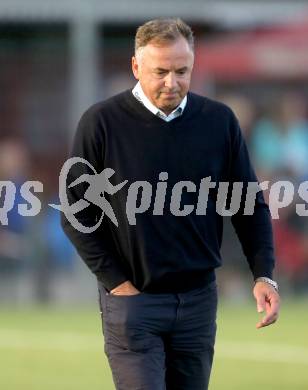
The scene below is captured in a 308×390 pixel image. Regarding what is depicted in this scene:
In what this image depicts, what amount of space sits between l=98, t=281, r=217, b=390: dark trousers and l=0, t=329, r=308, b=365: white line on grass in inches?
213

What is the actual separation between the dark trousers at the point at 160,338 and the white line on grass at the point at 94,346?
5.41 metres

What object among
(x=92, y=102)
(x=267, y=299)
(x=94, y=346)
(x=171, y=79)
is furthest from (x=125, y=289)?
(x=92, y=102)

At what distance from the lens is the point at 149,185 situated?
6562mm

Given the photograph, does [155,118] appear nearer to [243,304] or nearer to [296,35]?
[243,304]

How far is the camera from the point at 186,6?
21.0m

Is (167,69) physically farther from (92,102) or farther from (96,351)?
(92,102)

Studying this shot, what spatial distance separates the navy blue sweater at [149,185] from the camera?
655 cm

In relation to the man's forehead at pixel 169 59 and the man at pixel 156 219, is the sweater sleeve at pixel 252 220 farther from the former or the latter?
the man's forehead at pixel 169 59

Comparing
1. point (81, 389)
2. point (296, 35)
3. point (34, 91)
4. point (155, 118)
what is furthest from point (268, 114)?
point (155, 118)

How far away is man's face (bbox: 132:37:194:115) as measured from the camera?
254 inches

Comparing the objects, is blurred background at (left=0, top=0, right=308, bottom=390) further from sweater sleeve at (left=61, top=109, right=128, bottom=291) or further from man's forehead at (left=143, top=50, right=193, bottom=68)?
man's forehead at (left=143, top=50, right=193, bottom=68)

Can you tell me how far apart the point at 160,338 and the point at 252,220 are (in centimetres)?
71

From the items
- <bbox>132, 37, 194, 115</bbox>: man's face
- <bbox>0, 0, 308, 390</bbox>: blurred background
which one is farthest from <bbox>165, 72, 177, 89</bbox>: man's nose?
<bbox>0, 0, 308, 390</bbox>: blurred background

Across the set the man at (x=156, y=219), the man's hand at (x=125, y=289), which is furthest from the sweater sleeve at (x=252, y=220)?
the man's hand at (x=125, y=289)
